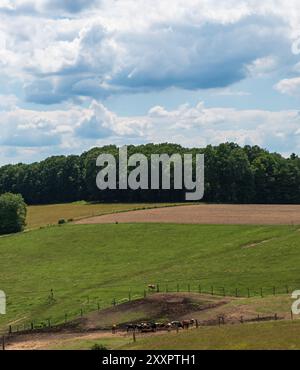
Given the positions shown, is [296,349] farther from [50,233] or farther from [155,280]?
[50,233]

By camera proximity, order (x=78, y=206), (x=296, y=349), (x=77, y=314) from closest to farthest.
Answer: (x=296, y=349)
(x=77, y=314)
(x=78, y=206)

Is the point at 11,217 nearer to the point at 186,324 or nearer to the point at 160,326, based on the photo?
the point at 160,326

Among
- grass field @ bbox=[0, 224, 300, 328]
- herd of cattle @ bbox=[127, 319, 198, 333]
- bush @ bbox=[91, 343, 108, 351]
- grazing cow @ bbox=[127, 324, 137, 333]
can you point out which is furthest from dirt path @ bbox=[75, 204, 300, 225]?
bush @ bbox=[91, 343, 108, 351]

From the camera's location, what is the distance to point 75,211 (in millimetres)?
154375

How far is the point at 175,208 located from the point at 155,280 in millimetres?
55101

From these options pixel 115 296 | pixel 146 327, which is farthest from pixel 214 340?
pixel 115 296

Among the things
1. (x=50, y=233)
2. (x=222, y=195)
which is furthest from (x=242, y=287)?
(x=222, y=195)

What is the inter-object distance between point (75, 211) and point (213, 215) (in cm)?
4157

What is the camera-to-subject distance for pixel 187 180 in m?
161
